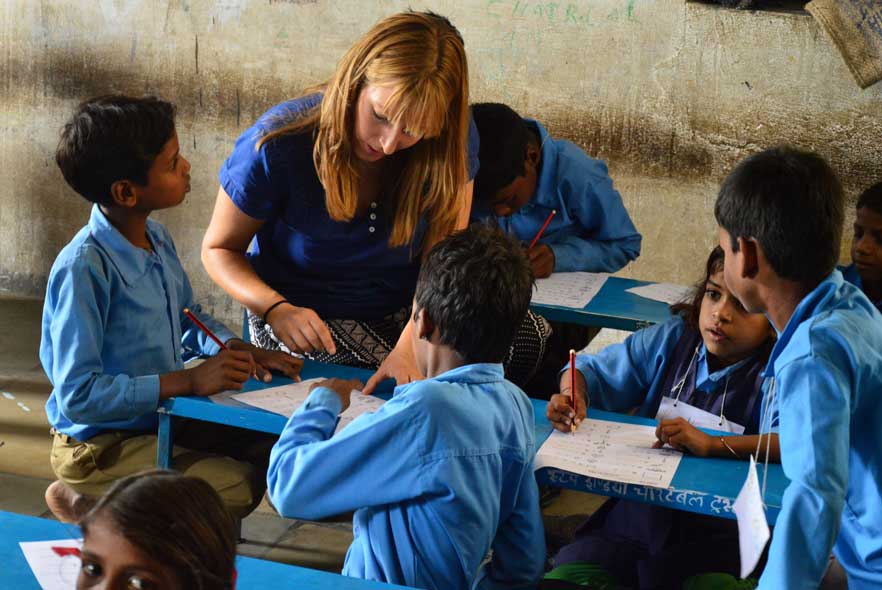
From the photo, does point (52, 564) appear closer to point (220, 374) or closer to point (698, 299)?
point (220, 374)

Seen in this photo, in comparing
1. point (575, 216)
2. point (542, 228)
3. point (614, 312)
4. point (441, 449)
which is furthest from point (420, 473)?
point (575, 216)

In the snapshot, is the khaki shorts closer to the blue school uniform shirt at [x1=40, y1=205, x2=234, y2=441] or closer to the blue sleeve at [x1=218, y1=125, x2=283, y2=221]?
the blue school uniform shirt at [x1=40, y1=205, x2=234, y2=441]

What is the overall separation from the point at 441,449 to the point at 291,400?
0.77 meters

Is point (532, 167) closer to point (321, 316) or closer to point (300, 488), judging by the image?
point (321, 316)

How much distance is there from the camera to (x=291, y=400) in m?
2.45

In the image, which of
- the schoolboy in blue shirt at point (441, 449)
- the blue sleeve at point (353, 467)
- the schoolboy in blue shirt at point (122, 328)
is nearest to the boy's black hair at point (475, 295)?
the schoolboy in blue shirt at point (441, 449)

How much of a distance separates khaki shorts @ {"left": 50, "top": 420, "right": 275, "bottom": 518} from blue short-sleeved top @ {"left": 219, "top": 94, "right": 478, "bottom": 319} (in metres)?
0.54

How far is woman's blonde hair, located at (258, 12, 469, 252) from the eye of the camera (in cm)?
250

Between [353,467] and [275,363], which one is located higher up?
[353,467]

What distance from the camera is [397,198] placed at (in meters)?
2.84

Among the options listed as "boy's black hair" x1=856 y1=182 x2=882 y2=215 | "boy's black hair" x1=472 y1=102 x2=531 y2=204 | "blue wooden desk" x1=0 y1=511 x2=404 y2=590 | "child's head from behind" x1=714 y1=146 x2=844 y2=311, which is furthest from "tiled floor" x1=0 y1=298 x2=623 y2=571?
"child's head from behind" x1=714 y1=146 x2=844 y2=311

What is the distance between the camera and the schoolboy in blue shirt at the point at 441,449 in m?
1.76

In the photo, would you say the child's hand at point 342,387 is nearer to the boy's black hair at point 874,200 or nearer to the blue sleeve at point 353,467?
the blue sleeve at point 353,467

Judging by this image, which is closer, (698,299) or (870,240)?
(698,299)
